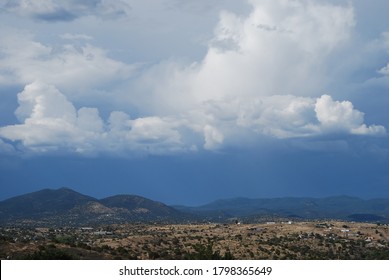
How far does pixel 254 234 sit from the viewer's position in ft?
338

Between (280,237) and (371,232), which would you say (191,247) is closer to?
(280,237)

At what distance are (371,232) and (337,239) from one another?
17550mm

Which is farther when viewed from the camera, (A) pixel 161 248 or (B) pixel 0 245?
(A) pixel 161 248
